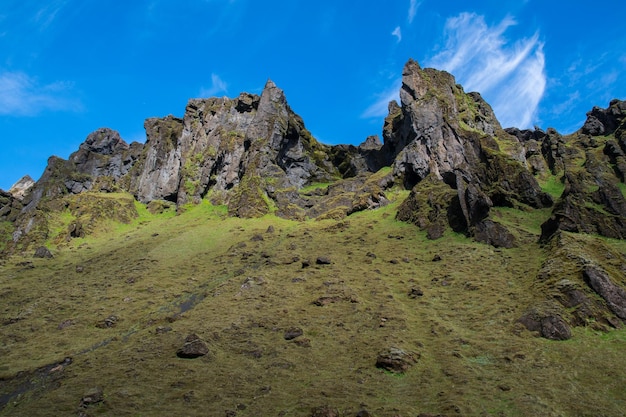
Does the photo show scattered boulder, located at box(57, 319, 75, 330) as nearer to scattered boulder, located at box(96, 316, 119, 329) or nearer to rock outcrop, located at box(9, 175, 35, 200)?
scattered boulder, located at box(96, 316, 119, 329)

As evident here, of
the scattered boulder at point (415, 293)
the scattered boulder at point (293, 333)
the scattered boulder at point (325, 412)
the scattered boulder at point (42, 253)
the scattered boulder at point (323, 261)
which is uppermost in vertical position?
the scattered boulder at point (42, 253)

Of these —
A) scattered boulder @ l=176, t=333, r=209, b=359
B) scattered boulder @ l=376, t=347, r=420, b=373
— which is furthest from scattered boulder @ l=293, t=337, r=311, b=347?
scattered boulder @ l=176, t=333, r=209, b=359

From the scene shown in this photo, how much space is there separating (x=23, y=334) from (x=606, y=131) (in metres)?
157

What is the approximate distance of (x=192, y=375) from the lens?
31.8 meters

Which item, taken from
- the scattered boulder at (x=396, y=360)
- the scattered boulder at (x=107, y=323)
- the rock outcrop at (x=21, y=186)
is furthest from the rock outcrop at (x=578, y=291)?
the rock outcrop at (x=21, y=186)

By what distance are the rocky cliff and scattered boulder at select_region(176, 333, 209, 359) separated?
165 feet

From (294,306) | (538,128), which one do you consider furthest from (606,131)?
(294,306)

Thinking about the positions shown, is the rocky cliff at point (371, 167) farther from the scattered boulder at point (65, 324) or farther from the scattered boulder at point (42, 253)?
the scattered boulder at point (65, 324)

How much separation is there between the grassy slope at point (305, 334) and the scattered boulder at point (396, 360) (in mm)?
658

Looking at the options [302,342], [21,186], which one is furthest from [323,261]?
[21,186]

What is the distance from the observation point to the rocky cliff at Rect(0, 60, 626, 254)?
250 ft

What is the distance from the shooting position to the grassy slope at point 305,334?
27375mm

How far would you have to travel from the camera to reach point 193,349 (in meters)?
35.9

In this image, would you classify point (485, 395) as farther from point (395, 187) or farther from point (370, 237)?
point (395, 187)
